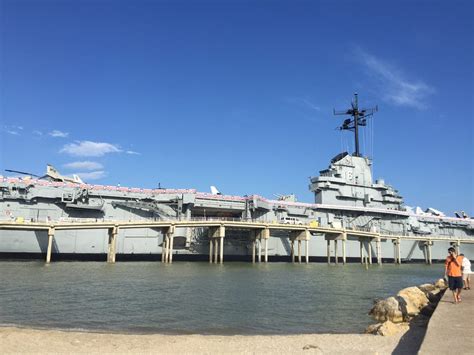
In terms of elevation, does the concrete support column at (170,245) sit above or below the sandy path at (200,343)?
above

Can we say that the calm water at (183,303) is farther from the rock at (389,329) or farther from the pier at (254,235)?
the pier at (254,235)

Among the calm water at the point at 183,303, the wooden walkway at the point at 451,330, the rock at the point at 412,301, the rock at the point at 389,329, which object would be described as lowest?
the calm water at the point at 183,303

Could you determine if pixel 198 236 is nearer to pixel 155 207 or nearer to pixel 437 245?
pixel 155 207

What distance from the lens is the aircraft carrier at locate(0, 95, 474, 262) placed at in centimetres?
3291

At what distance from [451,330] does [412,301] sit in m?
5.71

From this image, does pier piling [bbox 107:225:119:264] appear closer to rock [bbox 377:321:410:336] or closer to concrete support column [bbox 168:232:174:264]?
concrete support column [bbox 168:232:174:264]

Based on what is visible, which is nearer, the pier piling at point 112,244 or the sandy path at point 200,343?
the sandy path at point 200,343

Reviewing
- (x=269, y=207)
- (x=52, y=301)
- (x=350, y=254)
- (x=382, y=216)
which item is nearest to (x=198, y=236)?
(x=269, y=207)

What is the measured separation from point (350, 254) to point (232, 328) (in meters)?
37.1

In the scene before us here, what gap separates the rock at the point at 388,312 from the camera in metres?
11.1

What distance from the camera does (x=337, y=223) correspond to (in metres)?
42.0

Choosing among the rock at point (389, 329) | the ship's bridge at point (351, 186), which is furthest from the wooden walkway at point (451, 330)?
the ship's bridge at point (351, 186)

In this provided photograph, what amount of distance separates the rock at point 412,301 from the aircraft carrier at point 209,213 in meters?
25.7

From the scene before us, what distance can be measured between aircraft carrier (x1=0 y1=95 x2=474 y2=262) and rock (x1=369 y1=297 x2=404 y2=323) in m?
26.6
